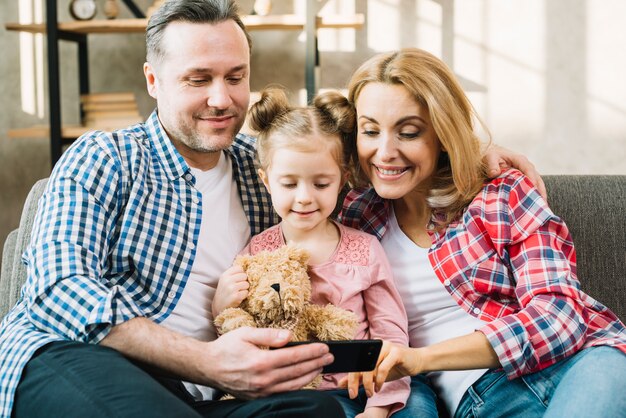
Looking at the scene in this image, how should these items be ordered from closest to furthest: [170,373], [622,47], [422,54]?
[170,373], [422,54], [622,47]

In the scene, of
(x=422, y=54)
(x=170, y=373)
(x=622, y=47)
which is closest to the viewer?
(x=170, y=373)

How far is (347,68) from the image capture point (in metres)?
3.44

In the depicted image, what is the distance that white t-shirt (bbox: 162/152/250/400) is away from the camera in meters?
1.51

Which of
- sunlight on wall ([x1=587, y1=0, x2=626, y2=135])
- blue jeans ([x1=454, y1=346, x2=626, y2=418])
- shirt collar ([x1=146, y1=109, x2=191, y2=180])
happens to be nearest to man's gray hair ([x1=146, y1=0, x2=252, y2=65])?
shirt collar ([x1=146, y1=109, x2=191, y2=180])

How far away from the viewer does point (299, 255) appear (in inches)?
54.1

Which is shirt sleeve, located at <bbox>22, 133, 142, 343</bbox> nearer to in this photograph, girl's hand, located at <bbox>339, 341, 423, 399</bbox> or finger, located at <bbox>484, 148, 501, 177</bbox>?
girl's hand, located at <bbox>339, 341, 423, 399</bbox>

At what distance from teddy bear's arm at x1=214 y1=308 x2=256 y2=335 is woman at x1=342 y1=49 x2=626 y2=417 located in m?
0.22

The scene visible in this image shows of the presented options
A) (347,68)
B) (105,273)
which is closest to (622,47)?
(347,68)

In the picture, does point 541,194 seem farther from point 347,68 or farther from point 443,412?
point 347,68

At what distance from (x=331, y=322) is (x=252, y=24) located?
Answer: 2.07 meters

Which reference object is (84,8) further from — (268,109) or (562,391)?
(562,391)

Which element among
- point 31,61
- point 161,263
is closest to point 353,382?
point 161,263

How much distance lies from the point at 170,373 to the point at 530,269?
0.74m

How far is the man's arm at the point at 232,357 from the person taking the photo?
1.20m
